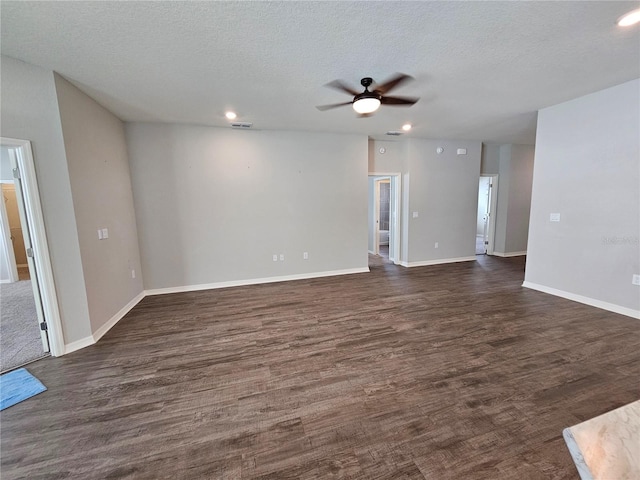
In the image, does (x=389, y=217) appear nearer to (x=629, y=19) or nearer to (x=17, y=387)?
(x=629, y=19)

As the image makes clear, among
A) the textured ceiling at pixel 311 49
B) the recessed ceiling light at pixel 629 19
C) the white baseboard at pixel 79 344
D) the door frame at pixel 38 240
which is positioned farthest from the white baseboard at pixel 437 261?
the door frame at pixel 38 240

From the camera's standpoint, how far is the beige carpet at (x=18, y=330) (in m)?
2.57

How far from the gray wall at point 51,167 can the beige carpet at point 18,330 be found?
1.36 ft

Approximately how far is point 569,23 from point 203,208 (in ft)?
15.9

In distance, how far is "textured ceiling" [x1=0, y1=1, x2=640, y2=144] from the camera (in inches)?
71.1

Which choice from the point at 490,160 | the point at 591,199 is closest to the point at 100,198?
the point at 591,199

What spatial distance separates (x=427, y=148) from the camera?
18.8 ft

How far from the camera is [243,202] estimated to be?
4695 mm

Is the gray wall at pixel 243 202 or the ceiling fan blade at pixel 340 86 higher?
the ceiling fan blade at pixel 340 86

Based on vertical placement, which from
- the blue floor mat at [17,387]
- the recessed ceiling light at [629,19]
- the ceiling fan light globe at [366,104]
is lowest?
the blue floor mat at [17,387]

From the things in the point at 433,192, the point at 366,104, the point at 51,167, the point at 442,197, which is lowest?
the point at 442,197

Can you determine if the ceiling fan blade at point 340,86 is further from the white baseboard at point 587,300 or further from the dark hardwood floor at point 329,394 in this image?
the white baseboard at point 587,300

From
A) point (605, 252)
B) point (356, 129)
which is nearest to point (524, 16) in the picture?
point (356, 129)

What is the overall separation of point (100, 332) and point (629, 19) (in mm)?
5747
